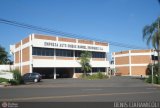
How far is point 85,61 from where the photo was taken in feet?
197

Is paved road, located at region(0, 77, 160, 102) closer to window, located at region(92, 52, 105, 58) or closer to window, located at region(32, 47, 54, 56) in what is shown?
window, located at region(32, 47, 54, 56)

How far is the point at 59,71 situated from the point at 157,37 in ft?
95.4

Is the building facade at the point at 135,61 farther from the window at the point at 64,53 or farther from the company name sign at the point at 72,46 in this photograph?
the window at the point at 64,53

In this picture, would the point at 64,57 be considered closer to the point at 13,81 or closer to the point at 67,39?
the point at 67,39

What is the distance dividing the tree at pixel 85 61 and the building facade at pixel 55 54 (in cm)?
149

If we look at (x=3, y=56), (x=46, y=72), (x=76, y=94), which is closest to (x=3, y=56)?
(x=3, y=56)

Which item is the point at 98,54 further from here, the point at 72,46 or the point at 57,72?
the point at 57,72

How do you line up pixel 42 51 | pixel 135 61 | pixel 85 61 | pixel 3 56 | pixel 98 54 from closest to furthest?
pixel 42 51 < pixel 85 61 < pixel 98 54 < pixel 135 61 < pixel 3 56

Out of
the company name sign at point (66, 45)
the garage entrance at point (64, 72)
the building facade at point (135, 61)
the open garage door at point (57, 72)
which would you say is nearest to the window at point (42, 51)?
the company name sign at point (66, 45)

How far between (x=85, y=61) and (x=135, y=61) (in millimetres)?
30458

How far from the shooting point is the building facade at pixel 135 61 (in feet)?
276

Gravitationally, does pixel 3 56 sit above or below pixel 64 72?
above

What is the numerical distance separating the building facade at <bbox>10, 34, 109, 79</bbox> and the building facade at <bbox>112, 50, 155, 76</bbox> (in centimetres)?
2046

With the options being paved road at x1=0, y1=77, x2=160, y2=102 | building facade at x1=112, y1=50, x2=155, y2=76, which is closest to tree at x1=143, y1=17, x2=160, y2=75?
paved road at x1=0, y1=77, x2=160, y2=102
